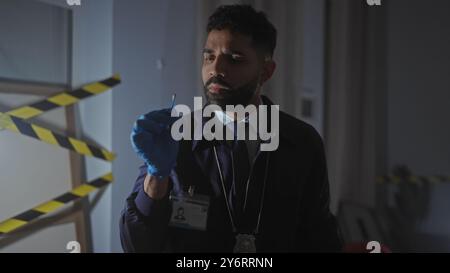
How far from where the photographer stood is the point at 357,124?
3.26 ft

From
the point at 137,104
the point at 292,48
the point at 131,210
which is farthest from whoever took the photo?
the point at 292,48

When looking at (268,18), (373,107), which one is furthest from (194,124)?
(373,107)

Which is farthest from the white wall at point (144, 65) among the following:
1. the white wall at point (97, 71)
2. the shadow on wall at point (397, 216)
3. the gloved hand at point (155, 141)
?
the shadow on wall at point (397, 216)

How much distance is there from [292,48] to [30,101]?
26.9 inches

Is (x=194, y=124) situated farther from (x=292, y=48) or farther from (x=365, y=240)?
(x=365, y=240)

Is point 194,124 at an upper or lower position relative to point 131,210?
upper

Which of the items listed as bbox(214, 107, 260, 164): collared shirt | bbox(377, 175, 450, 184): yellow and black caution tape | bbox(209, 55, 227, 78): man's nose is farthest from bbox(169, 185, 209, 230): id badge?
bbox(377, 175, 450, 184): yellow and black caution tape

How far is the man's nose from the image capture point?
0.75 m

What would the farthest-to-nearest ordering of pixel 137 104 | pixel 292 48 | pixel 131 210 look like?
pixel 292 48 → pixel 137 104 → pixel 131 210

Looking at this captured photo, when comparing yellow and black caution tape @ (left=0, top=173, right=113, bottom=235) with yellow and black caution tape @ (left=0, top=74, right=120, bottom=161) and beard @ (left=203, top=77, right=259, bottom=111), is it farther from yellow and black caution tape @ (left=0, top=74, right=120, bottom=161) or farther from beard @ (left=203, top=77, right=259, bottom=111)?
beard @ (left=203, top=77, right=259, bottom=111)

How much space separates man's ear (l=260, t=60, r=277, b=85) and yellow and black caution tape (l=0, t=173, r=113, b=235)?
44cm

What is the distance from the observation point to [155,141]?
687 millimetres

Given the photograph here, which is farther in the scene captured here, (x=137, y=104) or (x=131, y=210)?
(x=137, y=104)

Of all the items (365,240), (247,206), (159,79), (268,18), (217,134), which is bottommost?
(365,240)
